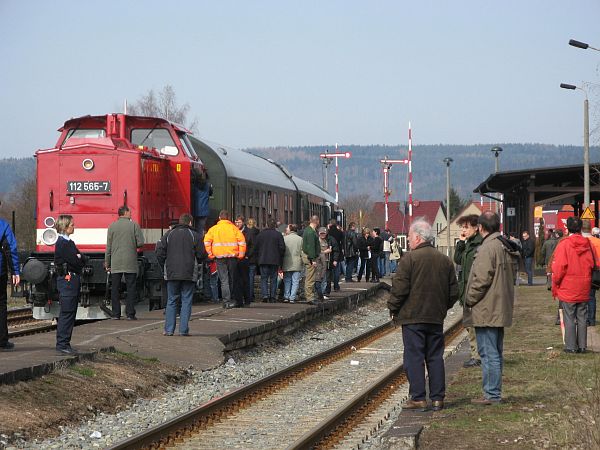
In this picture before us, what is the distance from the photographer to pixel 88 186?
18875mm

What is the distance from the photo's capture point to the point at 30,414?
10000mm

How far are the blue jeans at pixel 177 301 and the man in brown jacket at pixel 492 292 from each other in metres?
6.25

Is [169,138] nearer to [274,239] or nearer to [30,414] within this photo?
[274,239]

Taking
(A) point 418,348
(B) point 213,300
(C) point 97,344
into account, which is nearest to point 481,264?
(A) point 418,348

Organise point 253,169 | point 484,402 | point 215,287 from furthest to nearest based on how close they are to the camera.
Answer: point 253,169
point 215,287
point 484,402

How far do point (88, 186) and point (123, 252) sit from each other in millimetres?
2152

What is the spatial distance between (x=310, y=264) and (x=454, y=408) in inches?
503

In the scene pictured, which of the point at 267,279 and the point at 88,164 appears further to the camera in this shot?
the point at 267,279

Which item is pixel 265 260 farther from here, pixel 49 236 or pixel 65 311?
pixel 65 311

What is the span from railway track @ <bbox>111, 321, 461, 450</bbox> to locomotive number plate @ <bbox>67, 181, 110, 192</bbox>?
17.3 feet

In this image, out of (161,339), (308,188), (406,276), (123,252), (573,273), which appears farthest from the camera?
(308,188)

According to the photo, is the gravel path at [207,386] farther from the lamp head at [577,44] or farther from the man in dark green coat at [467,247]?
the lamp head at [577,44]

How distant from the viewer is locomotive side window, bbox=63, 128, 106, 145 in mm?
19861

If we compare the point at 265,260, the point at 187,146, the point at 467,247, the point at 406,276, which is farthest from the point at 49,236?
the point at 406,276
